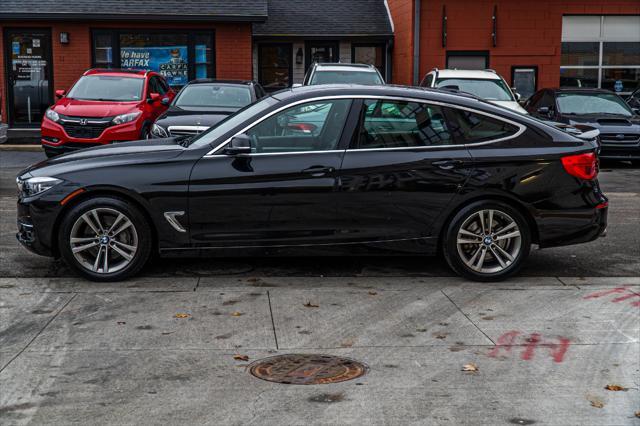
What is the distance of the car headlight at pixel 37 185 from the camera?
760 centimetres

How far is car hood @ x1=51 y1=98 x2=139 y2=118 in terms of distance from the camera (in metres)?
16.3

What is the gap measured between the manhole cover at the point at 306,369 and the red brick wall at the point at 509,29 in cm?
1945

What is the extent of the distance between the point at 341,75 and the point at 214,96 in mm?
4699

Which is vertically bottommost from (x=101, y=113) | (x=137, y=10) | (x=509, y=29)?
(x=101, y=113)

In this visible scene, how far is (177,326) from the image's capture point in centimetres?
646

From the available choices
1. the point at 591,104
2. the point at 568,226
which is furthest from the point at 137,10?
the point at 568,226

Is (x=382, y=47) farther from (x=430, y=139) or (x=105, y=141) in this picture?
(x=430, y=139)

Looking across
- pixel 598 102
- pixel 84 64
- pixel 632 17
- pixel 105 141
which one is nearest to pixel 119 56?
pixel 84 64

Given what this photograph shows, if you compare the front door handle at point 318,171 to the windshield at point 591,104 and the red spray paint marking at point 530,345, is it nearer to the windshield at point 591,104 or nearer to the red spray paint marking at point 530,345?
the red spray paint marking at point 530,345

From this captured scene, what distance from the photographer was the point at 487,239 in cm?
781

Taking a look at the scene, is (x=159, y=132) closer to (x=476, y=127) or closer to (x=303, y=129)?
(x=303, y=129)

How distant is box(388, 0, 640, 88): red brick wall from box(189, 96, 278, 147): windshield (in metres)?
16.9

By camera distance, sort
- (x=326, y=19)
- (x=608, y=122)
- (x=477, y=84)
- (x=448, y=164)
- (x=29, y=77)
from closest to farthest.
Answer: (x=448, y=164) → (x=608, y=122) → (x=477, y=84) → (x=29, y=77) → (x=326, y=19)

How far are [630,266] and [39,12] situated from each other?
58.8ft
